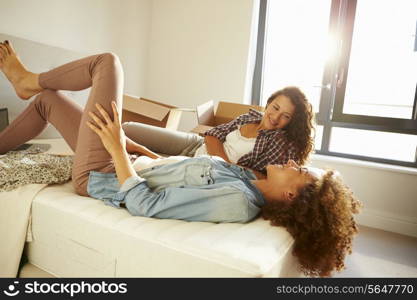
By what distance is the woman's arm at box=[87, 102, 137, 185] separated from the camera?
98cm

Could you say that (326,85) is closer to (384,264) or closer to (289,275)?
(384,264)

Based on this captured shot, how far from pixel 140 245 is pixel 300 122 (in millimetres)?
1113

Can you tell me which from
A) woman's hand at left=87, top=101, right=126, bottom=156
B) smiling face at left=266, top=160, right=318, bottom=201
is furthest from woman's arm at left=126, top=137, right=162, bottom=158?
smiling face at left=266, top=160, right=318, bottom=201

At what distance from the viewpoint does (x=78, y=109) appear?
1.31 meters

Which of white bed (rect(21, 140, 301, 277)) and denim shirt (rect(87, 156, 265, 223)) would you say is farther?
denim shirt (rect(87, 156, 265, 223))

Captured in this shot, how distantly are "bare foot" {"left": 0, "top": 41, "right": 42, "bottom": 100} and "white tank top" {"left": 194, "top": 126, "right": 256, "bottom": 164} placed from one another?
907mm

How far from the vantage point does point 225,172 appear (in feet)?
3.54

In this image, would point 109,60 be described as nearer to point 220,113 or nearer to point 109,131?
point 109,131

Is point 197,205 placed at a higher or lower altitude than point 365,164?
higher

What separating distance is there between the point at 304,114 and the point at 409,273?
986mm

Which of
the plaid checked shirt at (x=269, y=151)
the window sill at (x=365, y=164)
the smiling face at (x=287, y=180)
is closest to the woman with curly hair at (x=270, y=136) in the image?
the plaid checked shirt at (x=269, y=151)

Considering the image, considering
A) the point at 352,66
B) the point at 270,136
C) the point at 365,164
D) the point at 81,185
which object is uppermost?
the point at 352,66

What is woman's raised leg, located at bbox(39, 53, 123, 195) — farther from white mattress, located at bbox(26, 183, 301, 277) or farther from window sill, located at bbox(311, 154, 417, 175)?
window sill, located at bbox(311, 154, 417, 175)

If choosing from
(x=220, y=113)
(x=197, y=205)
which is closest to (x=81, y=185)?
(x=197, y=205)
